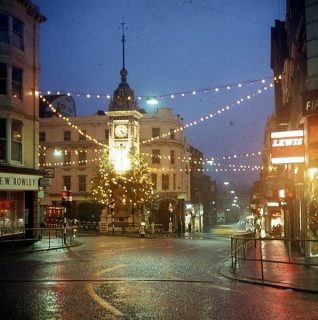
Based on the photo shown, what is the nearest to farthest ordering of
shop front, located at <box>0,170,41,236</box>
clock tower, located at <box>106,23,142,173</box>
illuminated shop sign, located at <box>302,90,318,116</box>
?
illuminated shop sign, located at <box>302,90,318,116</box>
shop front, located at <box>0,170,41,236</box>
clock tower, located at <box>106,23,142,173</box>

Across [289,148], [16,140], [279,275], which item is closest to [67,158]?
[16,140]

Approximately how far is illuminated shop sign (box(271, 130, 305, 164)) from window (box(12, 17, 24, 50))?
15408mm

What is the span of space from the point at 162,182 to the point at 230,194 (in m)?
98.9

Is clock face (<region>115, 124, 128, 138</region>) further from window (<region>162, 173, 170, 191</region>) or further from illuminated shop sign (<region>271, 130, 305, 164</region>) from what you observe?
illuminated shop sign (<region>271, 130, 305, 164</region>)

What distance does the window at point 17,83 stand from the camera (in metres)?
29.5

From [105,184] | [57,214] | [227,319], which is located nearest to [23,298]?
[227,319]

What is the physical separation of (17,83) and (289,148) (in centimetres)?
1552

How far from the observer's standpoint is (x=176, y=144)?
68000mm

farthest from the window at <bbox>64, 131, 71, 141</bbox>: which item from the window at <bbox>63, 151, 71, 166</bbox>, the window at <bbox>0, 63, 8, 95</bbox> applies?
the window at <bbox>0, 63, 8, 95</bbox>

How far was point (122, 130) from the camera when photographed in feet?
180

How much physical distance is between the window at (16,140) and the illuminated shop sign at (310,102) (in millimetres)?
15846

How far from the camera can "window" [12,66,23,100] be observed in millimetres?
29453

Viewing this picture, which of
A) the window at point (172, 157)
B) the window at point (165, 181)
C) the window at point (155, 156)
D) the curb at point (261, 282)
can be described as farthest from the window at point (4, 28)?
the window at point (172, 157)

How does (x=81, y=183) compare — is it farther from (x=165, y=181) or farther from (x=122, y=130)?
(x=122, y=130)
